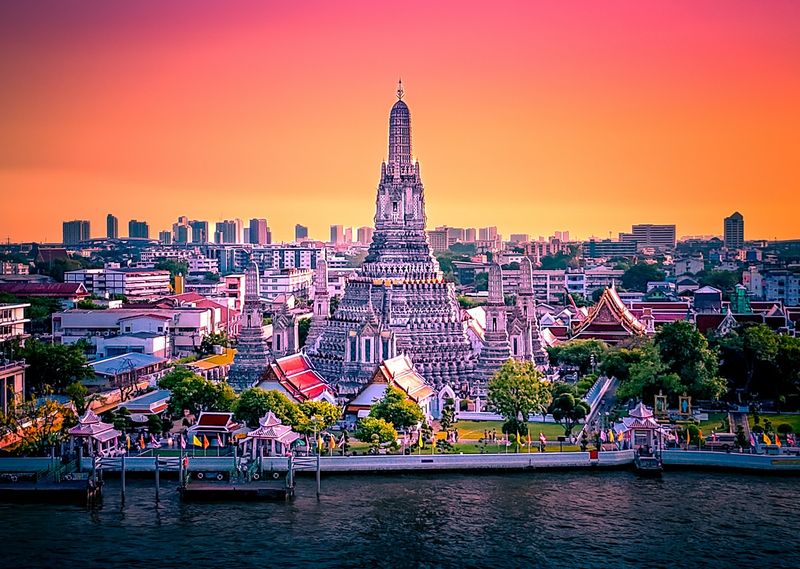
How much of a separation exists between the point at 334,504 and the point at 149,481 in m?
8.96

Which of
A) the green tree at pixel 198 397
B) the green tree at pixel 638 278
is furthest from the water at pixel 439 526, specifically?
the green tree at pixel 638 278

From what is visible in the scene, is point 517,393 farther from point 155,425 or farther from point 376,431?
point 155,425

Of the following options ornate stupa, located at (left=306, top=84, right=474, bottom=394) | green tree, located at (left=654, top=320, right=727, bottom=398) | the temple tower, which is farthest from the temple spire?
green tree, located at (left=654, top=320, right=727, bottom=398)

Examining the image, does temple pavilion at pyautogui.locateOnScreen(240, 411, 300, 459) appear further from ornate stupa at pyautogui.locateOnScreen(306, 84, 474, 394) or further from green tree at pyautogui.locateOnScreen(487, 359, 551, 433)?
ornate stupa at pyautogui.locateOnScreen(306, 84, 474, 394)

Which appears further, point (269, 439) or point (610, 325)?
point (610, 325)

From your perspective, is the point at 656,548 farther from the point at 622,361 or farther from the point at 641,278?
the point at 641,278

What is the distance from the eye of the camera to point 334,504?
42312 mm

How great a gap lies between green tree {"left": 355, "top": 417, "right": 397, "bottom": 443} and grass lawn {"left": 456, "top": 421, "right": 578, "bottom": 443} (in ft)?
16.4

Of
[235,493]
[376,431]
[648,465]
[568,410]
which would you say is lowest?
[235,493]

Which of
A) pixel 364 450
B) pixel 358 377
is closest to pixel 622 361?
pixel 358 377

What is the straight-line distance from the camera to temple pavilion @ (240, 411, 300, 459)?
47594 millimetres

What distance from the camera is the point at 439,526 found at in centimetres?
3934

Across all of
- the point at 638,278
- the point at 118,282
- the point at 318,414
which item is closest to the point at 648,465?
the point at 318,414

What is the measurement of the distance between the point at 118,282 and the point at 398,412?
84.3 metres
